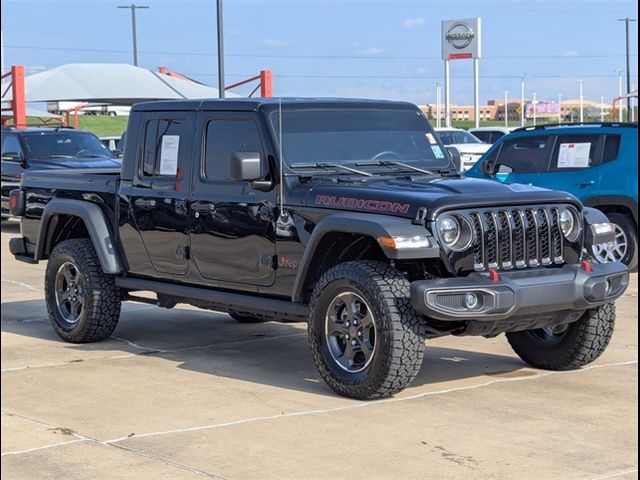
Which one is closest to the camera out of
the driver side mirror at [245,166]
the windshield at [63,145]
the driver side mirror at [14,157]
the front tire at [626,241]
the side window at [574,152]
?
the driver side mirror at [245,166]

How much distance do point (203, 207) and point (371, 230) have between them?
1.79 meters

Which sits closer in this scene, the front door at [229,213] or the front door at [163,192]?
the front door at [229,213]

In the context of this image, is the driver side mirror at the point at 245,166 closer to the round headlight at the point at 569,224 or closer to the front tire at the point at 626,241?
the round headlight at the point at 569,224

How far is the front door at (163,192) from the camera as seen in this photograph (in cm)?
832

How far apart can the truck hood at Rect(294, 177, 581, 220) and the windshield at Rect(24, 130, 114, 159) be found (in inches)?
510

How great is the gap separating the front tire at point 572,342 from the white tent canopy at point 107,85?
26998mm

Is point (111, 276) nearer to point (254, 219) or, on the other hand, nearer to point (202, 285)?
point (202, 285)

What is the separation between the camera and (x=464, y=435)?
240 inches

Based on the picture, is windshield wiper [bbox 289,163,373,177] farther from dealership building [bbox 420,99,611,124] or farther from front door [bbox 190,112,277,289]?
dealership building [bbox 420,99,611,124]

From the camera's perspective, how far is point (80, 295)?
8977mm

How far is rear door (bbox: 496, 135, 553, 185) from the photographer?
13719 mm

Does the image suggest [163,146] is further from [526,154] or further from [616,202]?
[526,154]

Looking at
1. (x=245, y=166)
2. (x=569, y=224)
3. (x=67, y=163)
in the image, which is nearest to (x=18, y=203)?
(x=245, y=166)

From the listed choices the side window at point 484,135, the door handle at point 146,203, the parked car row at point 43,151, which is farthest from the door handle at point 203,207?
the side window at point 484,135
